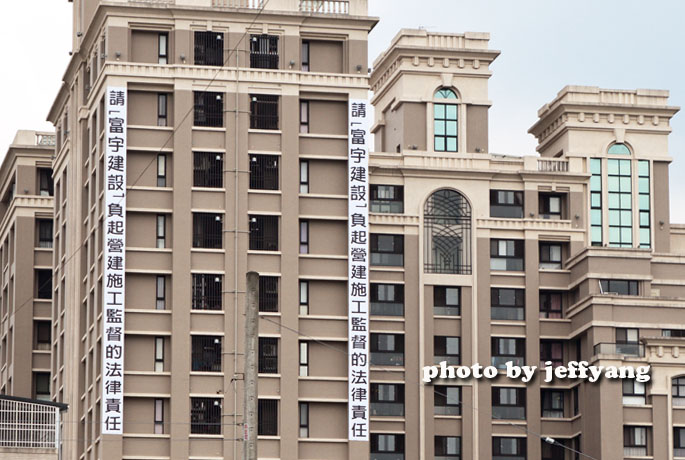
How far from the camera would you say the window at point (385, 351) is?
9794cm

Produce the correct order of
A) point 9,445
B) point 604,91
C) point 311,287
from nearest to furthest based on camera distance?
point 9,445 < point 311,287 < point 604,91

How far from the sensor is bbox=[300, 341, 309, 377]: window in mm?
87438

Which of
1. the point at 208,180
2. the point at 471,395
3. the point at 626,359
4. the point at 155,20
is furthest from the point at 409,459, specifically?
the point at 155,20

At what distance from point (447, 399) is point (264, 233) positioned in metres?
16.0

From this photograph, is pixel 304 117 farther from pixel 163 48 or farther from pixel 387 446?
pixel 387 446

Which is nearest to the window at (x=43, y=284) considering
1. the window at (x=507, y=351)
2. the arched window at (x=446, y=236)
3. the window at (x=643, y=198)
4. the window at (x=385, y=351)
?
the window at (x=385, y=351)

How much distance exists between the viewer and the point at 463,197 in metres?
100

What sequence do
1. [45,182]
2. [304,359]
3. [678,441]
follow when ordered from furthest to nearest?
[45,182] < [678,441] < [304,359]

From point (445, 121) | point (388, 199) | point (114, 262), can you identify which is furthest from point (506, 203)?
point (114, 262)

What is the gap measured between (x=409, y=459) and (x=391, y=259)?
10.5m

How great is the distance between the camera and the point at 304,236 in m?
88.9

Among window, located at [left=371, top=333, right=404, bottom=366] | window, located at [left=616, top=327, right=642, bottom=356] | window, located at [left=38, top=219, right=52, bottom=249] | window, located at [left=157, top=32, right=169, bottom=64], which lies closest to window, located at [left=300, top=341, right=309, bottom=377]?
window, located at [left=371, top=333, right=404, bottom=366]

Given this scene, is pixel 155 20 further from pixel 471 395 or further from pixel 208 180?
pixel 471 395

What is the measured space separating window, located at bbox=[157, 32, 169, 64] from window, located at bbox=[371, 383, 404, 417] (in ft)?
66.0
